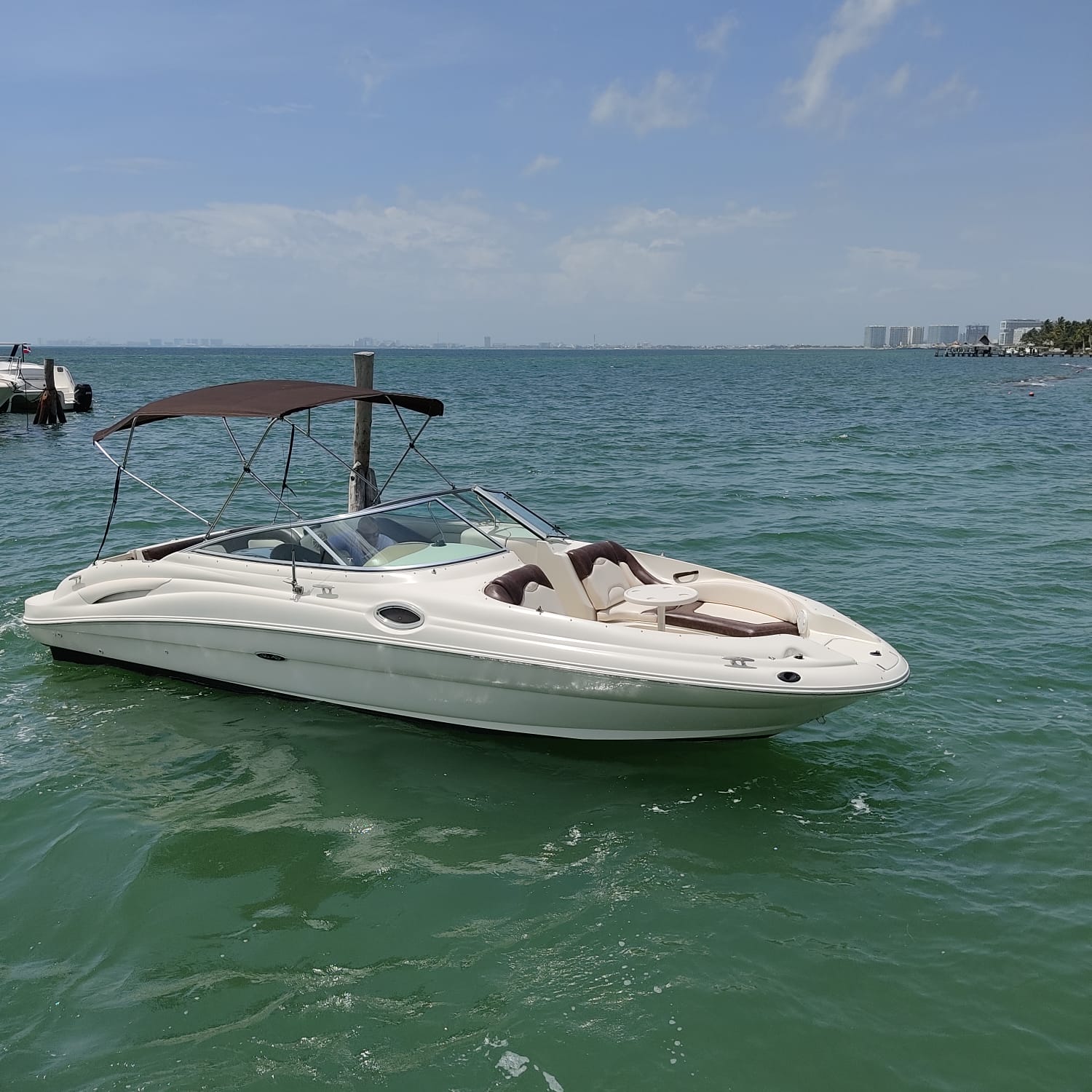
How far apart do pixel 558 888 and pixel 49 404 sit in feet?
101

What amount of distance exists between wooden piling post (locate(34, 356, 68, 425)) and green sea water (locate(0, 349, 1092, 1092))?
22.8m

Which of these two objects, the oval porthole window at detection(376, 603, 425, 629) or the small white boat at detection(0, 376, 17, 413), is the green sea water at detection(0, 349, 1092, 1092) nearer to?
the oval porthole window at detection(376, 603, 425, 629)

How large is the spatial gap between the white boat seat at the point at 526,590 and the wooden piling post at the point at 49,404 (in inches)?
1120

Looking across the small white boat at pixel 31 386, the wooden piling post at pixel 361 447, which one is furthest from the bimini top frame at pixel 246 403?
the small white boat at pixel 31 386

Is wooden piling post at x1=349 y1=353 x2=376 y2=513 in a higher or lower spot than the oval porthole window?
higher

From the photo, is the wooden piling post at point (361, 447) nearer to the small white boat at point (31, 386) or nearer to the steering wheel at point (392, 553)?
the steering wheel at point (392, 553)

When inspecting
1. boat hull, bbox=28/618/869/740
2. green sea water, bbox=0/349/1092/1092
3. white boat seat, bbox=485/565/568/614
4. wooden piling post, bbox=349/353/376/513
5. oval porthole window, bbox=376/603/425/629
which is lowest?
green sea water, bbox=0/349/1092/1092

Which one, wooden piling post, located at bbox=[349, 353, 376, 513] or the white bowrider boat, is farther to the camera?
wooden piling post, located at bbox=[349, 353, 376, 513]

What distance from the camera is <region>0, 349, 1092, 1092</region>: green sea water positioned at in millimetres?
4363

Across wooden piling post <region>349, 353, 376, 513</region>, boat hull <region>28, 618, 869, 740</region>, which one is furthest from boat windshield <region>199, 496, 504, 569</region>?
wooden piling post <region>349, 353, 376, 513</region>

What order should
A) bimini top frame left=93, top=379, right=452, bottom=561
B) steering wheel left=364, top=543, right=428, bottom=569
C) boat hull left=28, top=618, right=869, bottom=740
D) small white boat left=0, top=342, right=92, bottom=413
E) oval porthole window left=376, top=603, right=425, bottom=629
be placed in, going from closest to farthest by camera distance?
boat hull left=28, top=618, right=869, bottom=740 < oval porthole window left=376, top=603, right=425, bottom=629 < steering wheel left=364, top=543, right=428, bottom=569 < bimini top frame left=93, top=379, right=452, bottom=561 < small white boat left=0, top=342, right=92, bottom=413

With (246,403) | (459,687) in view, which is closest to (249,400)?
(246,403)

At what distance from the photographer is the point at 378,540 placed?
810cm

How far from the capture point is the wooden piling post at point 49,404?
31.1 metres
